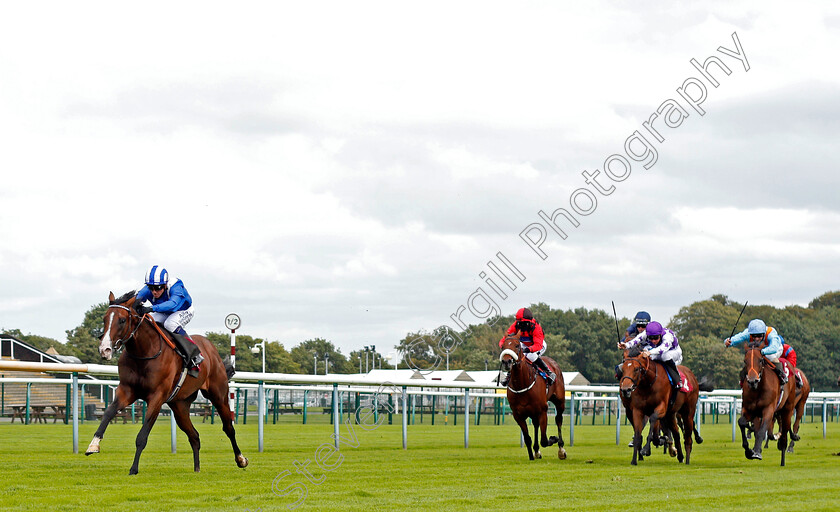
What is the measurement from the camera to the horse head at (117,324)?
8.44m

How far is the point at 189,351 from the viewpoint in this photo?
9.56 metres

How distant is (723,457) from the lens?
1404cm

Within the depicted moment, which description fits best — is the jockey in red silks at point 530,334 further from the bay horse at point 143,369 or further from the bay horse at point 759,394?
the bay horse at point 143,369

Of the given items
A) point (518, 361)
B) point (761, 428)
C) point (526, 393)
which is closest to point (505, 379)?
point (526, 393)

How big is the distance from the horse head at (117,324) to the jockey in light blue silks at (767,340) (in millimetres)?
7715

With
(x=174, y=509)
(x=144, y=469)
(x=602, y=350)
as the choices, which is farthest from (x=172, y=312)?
(x=602, y=350)

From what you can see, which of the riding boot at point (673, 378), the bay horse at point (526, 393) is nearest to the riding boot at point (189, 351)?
the bay horse at point (526, 393)

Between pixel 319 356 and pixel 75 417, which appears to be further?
pixel 319 356

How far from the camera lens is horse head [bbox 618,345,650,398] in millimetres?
12125

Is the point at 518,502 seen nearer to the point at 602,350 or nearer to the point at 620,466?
the point at 620,466

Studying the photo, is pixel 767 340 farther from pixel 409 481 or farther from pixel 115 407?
pixel 115 407

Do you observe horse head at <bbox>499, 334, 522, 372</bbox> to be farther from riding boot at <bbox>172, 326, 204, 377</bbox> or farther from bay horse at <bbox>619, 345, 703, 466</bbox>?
riding boot at <bbox>172, 326, 204, 377</bbox>

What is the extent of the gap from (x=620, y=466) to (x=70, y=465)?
5988 millimetres

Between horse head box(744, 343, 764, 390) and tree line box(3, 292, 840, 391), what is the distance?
192ft
